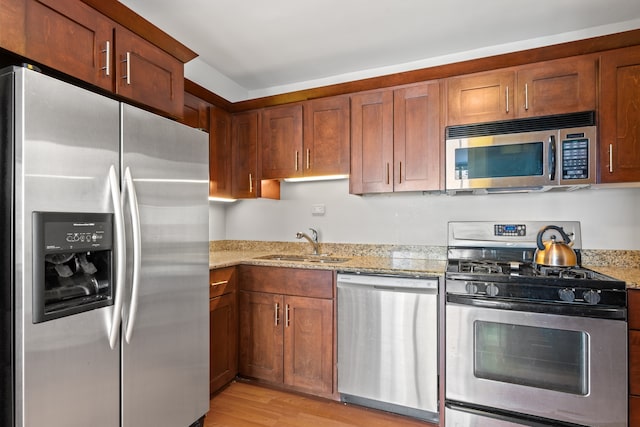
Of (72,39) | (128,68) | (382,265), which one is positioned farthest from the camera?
(382,265)

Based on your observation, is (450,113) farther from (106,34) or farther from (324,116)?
(106,34)

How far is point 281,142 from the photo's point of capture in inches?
112


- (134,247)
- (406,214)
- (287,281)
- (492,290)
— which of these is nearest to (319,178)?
(406,214)

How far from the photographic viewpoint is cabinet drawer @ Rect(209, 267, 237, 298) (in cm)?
229

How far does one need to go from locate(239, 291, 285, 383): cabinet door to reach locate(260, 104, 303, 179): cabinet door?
3.33 feet

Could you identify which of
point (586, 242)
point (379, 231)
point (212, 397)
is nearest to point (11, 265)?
point (212, 397)

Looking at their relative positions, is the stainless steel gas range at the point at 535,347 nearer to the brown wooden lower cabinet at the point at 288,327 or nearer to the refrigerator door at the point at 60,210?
the brown wooden lower cabinet at the point at 288,327

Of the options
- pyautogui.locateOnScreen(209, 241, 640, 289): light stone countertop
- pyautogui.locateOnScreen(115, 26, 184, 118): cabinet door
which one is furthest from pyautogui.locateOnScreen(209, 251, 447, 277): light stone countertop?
pyautogui.locateOnScreen(115, 26, 184, 118): cabinet door

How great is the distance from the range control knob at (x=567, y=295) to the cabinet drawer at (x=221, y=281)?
2041 millimetres

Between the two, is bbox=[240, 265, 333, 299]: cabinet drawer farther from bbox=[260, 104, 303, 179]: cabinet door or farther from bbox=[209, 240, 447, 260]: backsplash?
bbox=[260, 104, 303, 179]: cabinet door

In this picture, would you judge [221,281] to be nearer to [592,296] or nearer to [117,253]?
[117,253]

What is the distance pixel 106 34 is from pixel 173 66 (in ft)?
1.37

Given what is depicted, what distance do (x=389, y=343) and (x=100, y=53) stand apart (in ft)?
7.29

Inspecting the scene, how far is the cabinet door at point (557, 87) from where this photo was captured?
6.60 feet
